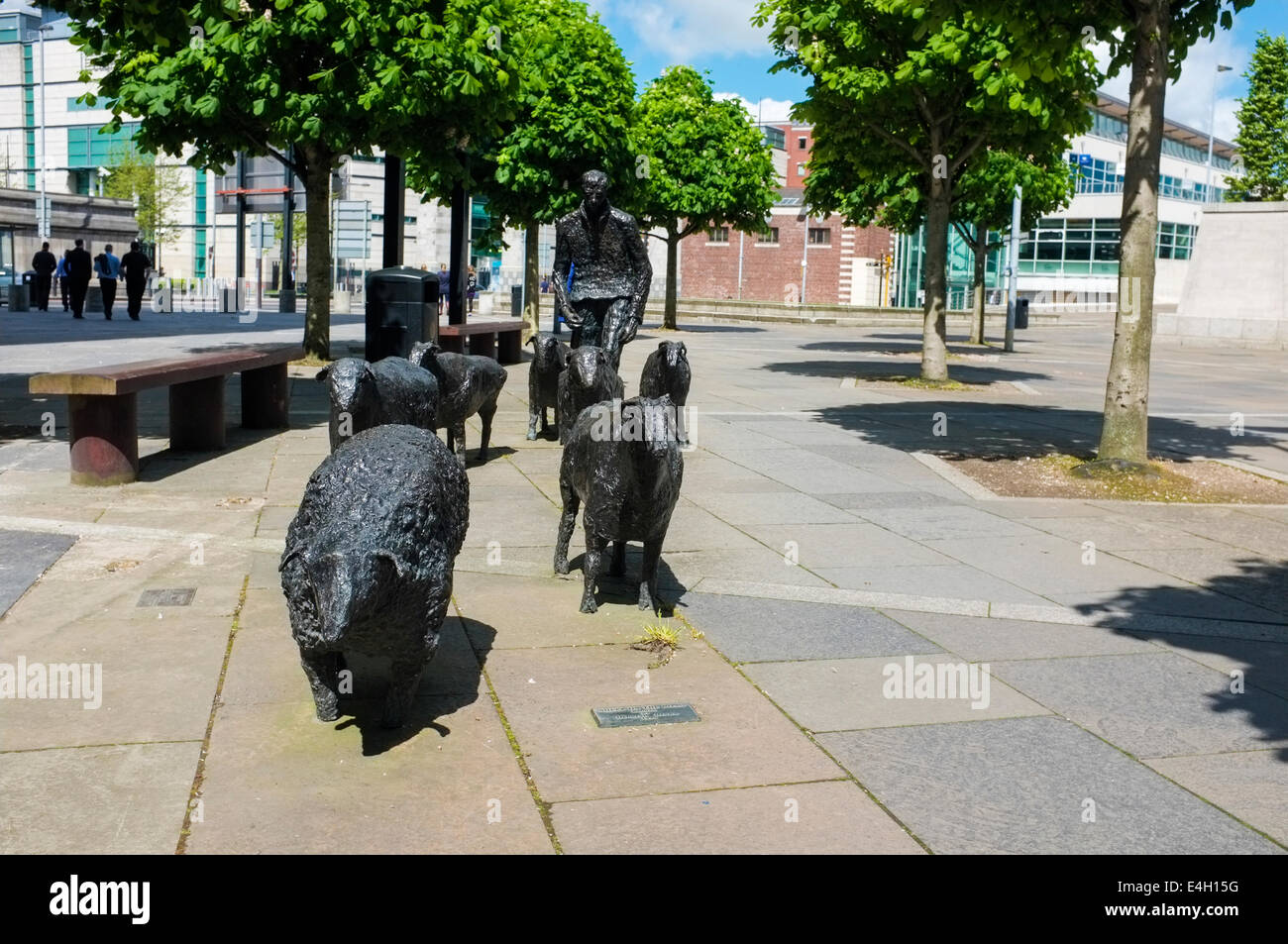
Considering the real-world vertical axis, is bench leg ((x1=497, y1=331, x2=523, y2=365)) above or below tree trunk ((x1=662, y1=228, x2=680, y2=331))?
below

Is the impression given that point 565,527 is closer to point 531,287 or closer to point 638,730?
point 638,730

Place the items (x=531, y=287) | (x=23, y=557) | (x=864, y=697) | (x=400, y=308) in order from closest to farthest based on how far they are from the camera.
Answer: (x=864, y=697), (x=23, y=557), (x=400, y=308), (x=531, y=287)

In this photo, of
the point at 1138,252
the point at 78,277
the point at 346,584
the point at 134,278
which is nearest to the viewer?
the point at 346,584

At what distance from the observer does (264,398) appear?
12516 mm

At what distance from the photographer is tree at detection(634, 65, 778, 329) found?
111 ft

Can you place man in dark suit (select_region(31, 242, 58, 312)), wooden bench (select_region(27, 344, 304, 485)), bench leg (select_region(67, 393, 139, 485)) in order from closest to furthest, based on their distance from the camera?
wooden bench (select_region(27, 344, 304, 485)) → bench leg (select_region(67, 393, 139, 485)) → man in dark suit (select_region(31, 242, 58, 312))

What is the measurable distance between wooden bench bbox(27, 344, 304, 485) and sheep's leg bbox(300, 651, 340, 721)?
16.4 feet

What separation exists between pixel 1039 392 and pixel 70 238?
47439mm

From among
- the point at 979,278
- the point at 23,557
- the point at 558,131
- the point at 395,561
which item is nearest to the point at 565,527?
the point at 395,561

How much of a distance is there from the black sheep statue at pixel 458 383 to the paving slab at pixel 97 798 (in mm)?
5181

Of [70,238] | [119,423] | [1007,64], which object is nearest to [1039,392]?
[1007,64]

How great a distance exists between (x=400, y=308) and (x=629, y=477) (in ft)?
33.5

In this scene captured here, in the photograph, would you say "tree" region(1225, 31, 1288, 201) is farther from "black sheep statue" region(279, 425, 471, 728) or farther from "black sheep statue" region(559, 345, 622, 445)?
"black sheep statue" region(279, 425, 471, 728)

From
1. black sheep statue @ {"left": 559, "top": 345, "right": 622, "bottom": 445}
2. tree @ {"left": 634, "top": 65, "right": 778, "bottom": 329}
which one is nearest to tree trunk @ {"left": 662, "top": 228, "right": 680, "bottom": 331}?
tree @ {"left": 634, "top": 65, "right": 778, "bottom": 329}
